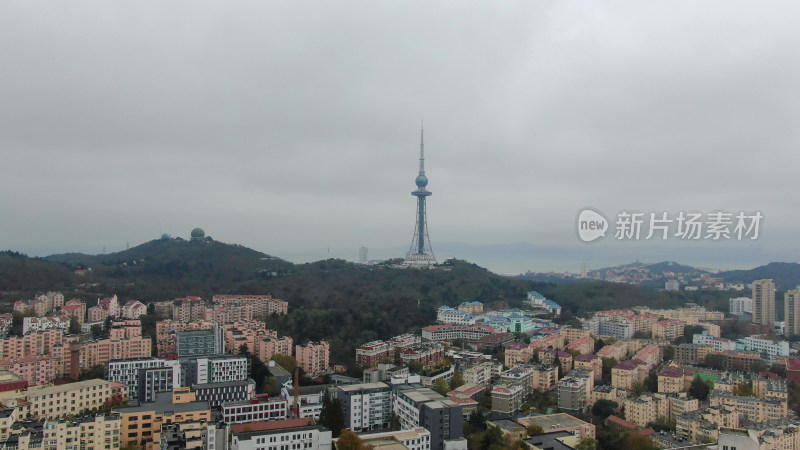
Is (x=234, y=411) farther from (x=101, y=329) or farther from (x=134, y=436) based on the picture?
(x=101, y=329)

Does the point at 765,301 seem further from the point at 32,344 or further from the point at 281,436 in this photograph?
the point at 32,344

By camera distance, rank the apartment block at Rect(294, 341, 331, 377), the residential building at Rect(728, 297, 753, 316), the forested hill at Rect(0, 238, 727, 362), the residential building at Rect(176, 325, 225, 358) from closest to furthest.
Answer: the apartment block at Rect(294, 341, 331, 377), the residential building at Rect(176, 325, 225, 358), the forested hill at Rect(0, 238, 727, 362), the residential building at Rect(728, 297, 753, 316)

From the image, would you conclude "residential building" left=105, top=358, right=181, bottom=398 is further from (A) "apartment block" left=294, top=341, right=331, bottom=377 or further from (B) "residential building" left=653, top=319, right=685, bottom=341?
(B) "residential building" left=653, top=319, right=685, bottom=341

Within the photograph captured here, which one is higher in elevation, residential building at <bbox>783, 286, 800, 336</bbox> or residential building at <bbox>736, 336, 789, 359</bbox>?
residential building at <bbox>783, 286, 800, 336</bbox>

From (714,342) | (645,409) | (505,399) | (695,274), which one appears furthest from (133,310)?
(695,274)

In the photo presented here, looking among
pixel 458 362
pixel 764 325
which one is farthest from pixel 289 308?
pixel 764 325

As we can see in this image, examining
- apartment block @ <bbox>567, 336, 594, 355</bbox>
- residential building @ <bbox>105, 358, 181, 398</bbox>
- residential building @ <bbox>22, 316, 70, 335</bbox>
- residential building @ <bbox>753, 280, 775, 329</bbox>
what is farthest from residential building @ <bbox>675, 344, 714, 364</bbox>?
residential building @ <bbox>22, 316, 70, 335</bbox>

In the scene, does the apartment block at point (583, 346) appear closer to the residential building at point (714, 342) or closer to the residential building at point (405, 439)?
the residential building at point (714, 342)

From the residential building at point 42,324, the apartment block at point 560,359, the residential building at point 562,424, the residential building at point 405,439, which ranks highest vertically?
the residential building at point 42,324

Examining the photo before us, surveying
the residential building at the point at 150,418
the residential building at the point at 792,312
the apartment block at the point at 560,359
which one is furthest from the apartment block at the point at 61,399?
the residential building at the point at 792,312
